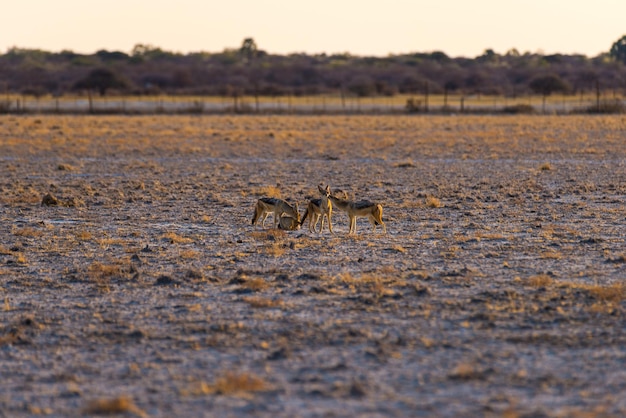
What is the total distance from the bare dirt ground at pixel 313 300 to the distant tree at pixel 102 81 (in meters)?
90.3

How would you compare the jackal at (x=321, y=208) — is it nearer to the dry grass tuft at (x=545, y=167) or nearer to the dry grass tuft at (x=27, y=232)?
the dry grass tuft at (x=27, y=232)

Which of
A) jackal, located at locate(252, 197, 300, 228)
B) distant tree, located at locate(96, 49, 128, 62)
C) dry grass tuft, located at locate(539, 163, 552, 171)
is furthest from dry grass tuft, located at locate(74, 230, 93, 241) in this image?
distant tree, located at locate(96, 49, 128, 62)

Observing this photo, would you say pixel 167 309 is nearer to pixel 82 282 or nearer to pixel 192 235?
pixel 82 282

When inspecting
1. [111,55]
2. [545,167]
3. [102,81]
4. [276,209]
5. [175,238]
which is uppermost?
[111,55]

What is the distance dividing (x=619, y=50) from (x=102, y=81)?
90.5m

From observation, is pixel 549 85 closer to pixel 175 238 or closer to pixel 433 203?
pixel 433 203

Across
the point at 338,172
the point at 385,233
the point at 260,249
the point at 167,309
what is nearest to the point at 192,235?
the point at 260,249

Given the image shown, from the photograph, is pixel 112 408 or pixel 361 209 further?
pixel 361 209

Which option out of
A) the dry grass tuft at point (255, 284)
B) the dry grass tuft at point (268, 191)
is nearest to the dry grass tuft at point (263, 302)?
the dry grass tuft at point (255, 284)

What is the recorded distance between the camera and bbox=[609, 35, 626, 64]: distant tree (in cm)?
16327

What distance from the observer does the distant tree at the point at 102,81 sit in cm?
11469

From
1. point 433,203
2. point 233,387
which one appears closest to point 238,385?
point 233,387

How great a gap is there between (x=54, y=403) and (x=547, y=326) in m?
4.95

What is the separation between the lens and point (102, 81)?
115 metres
